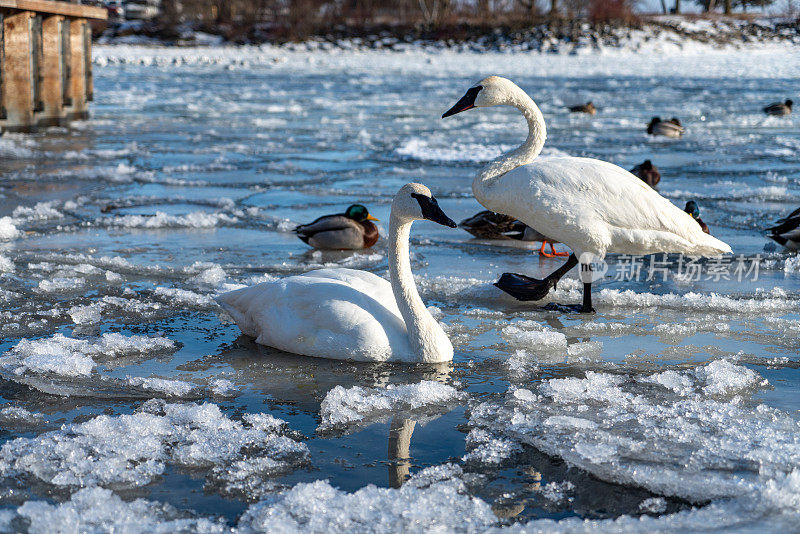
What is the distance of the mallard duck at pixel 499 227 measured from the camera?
6844 mm

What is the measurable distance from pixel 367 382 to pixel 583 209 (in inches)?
66.2

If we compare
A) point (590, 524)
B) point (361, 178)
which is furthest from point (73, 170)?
point (590, 524)

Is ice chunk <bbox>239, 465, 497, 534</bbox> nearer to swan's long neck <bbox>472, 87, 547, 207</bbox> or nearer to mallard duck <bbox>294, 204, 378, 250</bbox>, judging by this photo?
swan's long neck <bbox>472, 87, 547, 207</bbox>

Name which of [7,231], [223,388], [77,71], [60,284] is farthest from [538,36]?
[223,388]

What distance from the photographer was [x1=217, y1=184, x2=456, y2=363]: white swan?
166 inches

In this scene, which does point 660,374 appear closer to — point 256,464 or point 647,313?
point 647,313

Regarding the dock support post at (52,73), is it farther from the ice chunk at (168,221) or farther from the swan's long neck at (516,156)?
the swan's long neck at (516,156)

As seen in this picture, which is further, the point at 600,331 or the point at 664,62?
the point at 664,62

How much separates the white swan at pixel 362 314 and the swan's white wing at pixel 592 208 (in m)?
0.92

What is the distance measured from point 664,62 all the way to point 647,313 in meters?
32.4

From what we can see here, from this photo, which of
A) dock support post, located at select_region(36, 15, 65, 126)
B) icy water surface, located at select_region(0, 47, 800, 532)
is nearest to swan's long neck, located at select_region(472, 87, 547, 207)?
icy water surface, located at select_region(0, 47, 800, 532)

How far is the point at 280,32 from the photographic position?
157 ft

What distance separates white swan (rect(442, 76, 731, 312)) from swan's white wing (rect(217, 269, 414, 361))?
1012 mm

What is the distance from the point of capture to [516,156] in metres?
5.41
